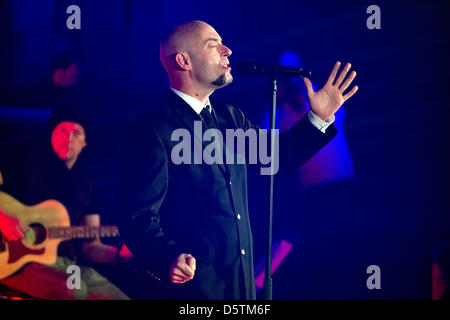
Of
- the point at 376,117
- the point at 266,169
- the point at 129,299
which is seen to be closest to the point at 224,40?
the point at 266,169

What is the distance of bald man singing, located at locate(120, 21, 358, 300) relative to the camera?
228 cm

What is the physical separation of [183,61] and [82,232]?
3.58 feet

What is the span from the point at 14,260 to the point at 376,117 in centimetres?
212

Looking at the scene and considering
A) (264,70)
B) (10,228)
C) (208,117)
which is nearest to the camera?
(264,70)

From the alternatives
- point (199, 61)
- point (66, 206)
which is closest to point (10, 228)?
point (66, 206)

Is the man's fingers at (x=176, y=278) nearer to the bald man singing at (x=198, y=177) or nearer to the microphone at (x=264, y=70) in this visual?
the bald man singing at (x=198, y=177)

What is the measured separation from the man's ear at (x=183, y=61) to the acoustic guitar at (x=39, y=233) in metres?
0.97

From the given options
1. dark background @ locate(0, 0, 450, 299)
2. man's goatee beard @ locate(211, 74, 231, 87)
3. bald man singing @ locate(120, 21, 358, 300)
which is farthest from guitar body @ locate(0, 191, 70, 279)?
man's goatee beard @ locate(211, 74, 231, 87)

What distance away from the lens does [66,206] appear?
2.80 metres

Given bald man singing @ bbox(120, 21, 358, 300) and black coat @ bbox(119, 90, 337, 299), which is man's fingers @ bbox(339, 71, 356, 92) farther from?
black coat @ bbox(119, 90, 337, 299)

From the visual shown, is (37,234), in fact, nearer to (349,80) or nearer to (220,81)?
(220,81)

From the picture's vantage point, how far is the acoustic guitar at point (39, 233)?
2746 mm

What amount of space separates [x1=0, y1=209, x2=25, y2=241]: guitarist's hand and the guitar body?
2 cm
